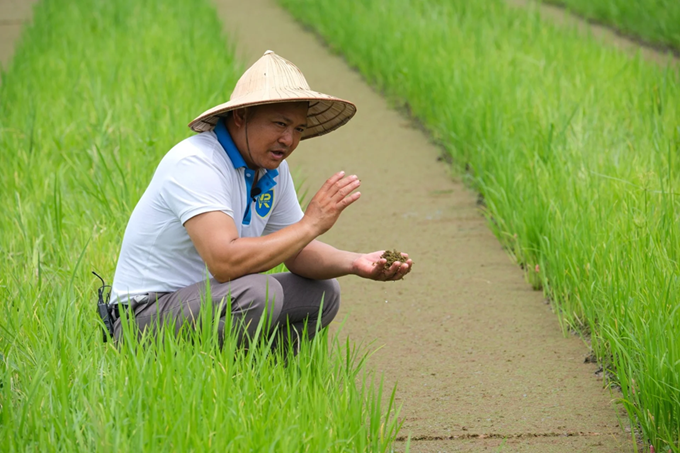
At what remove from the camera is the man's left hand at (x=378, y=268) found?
241cm

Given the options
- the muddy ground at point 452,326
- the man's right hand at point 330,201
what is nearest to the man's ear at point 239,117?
the man's right hand at point 330,201

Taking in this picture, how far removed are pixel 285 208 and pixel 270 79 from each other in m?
0.46

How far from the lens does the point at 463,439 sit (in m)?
2.47

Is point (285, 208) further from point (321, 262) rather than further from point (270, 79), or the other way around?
point (270, 79)

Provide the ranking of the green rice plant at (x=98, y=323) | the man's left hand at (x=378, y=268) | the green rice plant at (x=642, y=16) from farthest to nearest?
1. the green rice plant at (x=642, y=16)
2. the man's left hand at (x=378, y=268)
3. the green rice plant at (x=98, y=323)

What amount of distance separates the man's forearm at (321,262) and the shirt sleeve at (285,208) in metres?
0.13

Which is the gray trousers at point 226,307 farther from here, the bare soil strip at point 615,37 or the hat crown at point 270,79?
the bare soil strip at point 615,37

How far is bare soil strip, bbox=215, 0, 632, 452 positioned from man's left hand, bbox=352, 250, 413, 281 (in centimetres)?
14

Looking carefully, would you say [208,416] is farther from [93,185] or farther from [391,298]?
[93,185]

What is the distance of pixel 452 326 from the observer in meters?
3.29

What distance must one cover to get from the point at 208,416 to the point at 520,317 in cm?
172

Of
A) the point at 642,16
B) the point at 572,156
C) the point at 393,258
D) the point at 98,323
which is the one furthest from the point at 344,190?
the point at 642,16

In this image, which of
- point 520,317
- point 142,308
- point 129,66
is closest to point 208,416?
point 142,308

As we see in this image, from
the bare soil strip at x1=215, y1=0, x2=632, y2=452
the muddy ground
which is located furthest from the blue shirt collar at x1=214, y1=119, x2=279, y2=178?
the muddy ground
